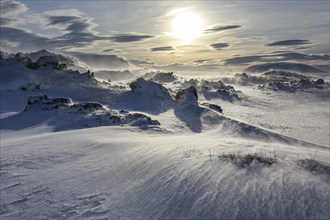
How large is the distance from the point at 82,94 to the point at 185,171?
2991 cm

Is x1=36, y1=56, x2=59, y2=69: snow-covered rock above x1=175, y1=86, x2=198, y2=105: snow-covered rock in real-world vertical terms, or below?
above

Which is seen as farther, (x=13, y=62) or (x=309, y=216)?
(x=13, y=62)

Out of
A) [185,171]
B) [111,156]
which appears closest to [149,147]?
[111,156]

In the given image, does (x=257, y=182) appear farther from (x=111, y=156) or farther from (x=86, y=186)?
(x=111, y=156)

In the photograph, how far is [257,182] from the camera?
17.4ft

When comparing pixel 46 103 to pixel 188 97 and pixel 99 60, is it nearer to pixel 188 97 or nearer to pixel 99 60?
pixel 188 97

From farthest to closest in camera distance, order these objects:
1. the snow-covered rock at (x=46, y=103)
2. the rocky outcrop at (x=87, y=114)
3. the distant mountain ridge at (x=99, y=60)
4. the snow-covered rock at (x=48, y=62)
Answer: the distant mountain ridge at (x=99, y=60) < the snow-covered rock at (x=48, y=62) < the snow-covered rock at (x=46, y=103) < the rocky outcrop at (x=87, y=114)

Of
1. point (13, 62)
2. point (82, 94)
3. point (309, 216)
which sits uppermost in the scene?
point (13, 62)

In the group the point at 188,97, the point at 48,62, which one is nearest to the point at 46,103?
the point at 188,97

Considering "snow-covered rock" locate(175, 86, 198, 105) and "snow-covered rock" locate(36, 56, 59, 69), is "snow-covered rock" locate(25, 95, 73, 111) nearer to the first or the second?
"snow-covered rock" locate(175, 86, 198, 105)

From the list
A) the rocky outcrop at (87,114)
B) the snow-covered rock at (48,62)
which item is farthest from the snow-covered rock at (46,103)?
the snow-covered rock at (48,62)

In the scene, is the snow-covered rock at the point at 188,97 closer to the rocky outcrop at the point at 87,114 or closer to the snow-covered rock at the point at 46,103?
the rocky outcrop at the point at 87,114

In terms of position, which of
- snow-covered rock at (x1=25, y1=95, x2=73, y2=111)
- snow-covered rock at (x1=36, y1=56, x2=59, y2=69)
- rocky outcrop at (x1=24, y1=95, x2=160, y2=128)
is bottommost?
rocky outcrop at (x1=24, y1=95, x2=160, y2=128)

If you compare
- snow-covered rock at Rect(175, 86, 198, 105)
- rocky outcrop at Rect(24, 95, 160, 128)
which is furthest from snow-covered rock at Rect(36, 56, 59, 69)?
rocky outcrop at Rect(24, 95, 160, 128)
